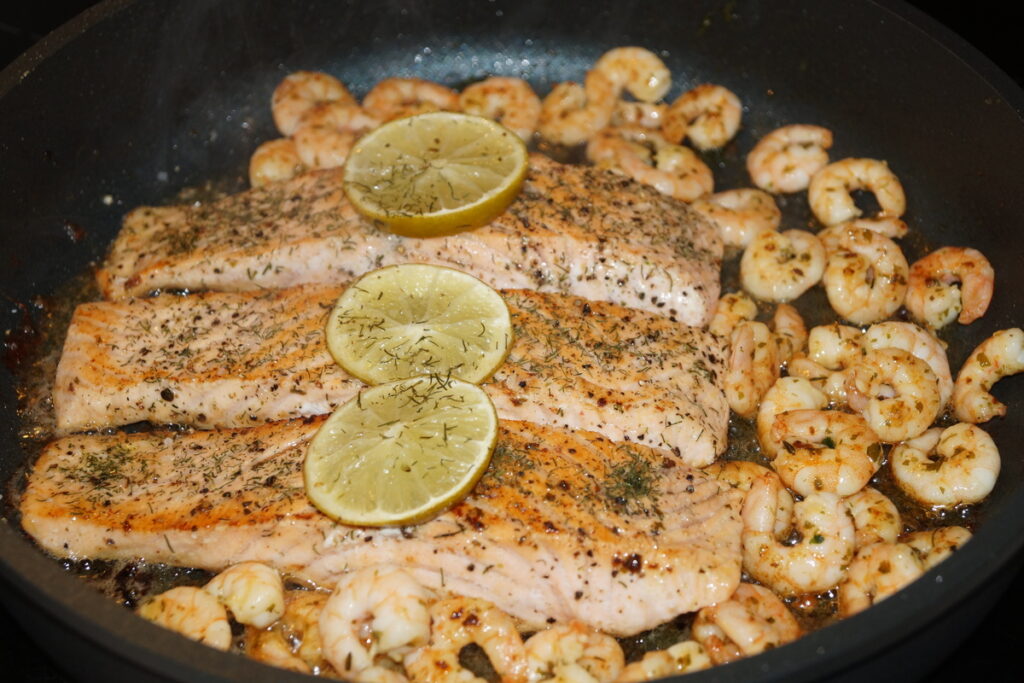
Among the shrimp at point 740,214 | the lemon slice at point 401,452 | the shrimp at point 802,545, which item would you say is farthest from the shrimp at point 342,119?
the shrimp at point 802,545

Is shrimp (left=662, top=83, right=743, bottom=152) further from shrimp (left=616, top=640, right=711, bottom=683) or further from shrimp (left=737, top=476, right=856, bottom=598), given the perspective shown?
shrimp (left=616, top=640, right=711, bottom=683)

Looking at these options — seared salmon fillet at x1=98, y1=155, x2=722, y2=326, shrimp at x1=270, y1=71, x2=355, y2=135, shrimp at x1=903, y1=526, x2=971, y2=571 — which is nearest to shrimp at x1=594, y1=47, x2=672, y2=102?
seared salmon fillet at x1=98, y1=155, x2=722, y2=326

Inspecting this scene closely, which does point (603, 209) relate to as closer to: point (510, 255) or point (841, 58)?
point (510, 255)

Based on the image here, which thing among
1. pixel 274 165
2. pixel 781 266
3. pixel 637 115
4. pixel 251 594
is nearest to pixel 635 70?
pixel 637 115

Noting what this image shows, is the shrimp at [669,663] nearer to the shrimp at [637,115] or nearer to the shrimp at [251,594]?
A: the shrimp at [251,594]

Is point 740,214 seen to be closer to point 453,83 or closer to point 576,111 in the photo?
point 576,111

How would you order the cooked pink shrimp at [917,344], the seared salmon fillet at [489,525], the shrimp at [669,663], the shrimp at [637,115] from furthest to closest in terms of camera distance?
the shrimp at [637,115] → the cooked pink shrimp at [917,344] → the seared salmon fillet at [489,525] → the shrimp at [669,663]

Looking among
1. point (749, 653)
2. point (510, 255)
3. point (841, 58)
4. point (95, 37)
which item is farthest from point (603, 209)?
point (95, 37)
